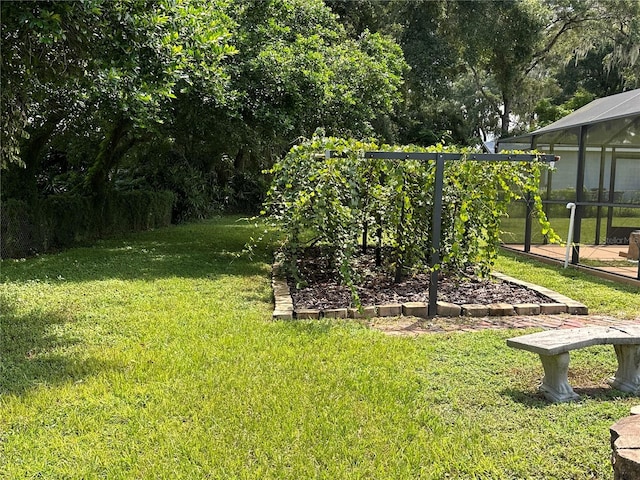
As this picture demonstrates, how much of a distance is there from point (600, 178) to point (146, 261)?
26.3 feet

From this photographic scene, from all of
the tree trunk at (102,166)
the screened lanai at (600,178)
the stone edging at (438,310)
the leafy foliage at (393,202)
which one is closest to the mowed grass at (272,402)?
the stone edging at (438,310)

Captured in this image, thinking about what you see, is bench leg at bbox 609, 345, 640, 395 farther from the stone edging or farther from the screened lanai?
the screened lanai

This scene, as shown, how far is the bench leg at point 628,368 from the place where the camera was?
3582mm

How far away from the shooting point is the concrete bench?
11.0 feet

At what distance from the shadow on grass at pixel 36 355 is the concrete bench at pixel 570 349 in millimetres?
3019

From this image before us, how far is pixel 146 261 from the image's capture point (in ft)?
30.3

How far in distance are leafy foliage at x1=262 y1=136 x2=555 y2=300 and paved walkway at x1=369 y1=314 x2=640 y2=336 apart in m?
0.57

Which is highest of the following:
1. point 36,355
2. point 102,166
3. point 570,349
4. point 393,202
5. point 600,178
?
point 102,166

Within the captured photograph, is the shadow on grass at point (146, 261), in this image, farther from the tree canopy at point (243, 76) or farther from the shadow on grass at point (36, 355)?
the shadow on grass at point (36, 355)

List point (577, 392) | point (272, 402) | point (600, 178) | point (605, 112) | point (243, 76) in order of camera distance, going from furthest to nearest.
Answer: point (600, 178) → point (605, 112) → point (243, 76) → point (577, 392) → point (272, 402)

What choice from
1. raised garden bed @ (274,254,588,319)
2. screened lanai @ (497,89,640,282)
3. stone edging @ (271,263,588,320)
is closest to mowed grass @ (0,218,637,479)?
stone edging @ (271,263,588,320)

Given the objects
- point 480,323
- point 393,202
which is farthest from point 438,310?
point 393,202

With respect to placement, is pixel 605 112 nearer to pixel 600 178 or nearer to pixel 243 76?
pixel 600 178

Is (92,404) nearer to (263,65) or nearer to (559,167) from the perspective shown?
(263,65)
